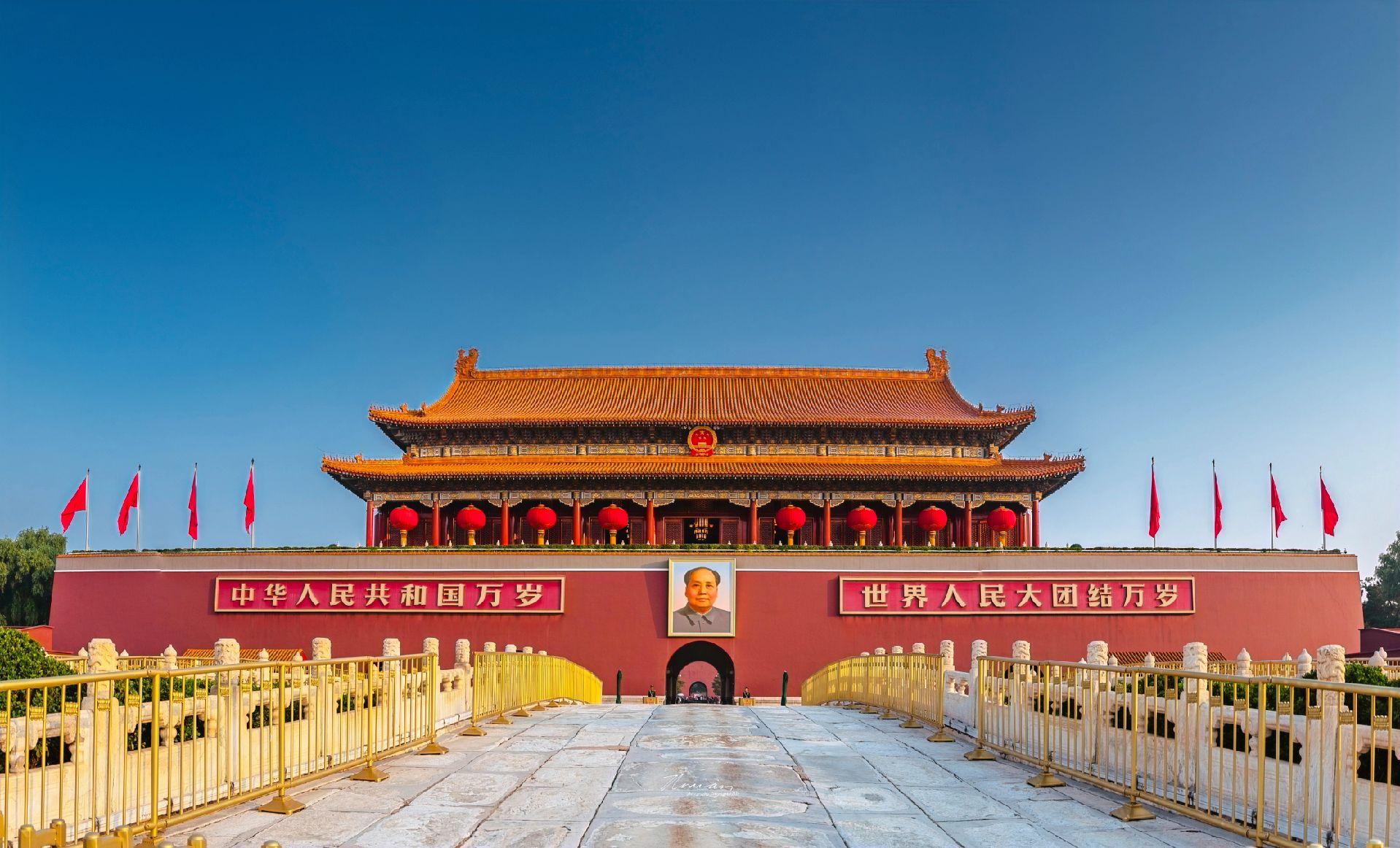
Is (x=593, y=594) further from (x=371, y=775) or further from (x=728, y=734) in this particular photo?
(x=371, y=775)

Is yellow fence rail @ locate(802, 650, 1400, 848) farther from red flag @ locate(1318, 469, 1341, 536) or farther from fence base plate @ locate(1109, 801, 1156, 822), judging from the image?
red flag @ locate(1318, 469, 1341, 536)

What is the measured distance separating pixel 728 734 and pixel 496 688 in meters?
3.27

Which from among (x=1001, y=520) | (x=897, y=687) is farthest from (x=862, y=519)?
(x=897, y=687)

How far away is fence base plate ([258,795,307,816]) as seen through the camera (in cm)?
723

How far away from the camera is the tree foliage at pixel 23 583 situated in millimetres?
42094

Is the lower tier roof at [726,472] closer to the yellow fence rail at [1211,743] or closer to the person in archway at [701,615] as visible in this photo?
the person in archway at [701,615]

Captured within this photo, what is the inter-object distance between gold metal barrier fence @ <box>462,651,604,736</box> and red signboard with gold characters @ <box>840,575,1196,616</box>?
8.93m

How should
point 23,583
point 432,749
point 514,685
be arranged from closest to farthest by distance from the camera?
point 432,749 < point 514,685 < point 23,583

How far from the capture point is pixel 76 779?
5.80 meters

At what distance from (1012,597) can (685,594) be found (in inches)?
313

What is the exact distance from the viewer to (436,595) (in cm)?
2692

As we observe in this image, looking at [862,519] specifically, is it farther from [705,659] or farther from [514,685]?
[514,685]

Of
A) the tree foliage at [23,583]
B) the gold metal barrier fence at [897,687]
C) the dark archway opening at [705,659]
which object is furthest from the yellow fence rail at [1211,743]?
the tree foliage at [23,583]

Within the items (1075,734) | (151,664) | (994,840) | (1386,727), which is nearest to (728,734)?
(1075,734)
